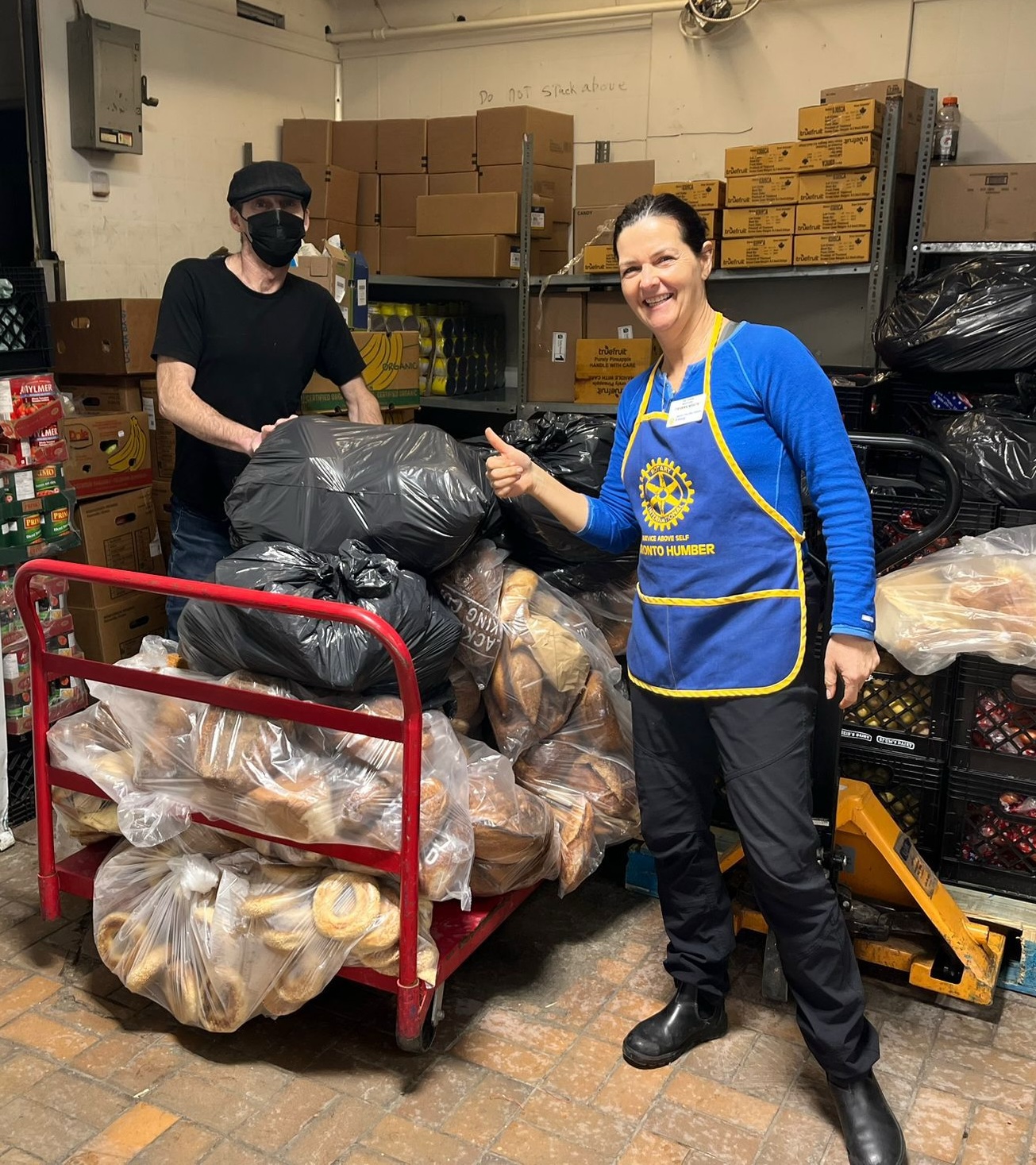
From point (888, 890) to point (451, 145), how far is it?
4253 millimetres

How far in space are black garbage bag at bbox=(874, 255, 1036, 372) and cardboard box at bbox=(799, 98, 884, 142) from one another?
3.02 ft

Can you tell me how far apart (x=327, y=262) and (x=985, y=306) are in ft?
7.71

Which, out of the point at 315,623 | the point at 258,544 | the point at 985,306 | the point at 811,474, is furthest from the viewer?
the point at 985,306

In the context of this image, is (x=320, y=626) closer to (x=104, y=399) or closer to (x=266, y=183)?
(x=266, y=183)

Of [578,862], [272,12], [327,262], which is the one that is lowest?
[578,862]

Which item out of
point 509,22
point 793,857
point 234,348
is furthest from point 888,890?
point 509,22

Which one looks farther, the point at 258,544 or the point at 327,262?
the point at 327,262

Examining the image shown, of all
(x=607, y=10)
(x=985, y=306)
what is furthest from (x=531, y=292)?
(x=985, y=306)

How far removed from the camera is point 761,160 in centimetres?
466

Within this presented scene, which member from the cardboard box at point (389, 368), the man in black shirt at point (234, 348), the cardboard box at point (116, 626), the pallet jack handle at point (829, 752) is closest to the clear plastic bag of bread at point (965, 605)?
the pallet jack handle at point (829, 752)

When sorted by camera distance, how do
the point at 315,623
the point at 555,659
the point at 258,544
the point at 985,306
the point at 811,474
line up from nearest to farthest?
the point at 811,474
the point at 315,623
the point at 258,544
the point at 555,659
the point at 985,306

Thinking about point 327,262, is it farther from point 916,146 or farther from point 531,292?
point 916,146

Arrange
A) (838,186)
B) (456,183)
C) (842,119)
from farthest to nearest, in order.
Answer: (456,183) → (838,186) → (842,119)

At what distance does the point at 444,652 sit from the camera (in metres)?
2.37
